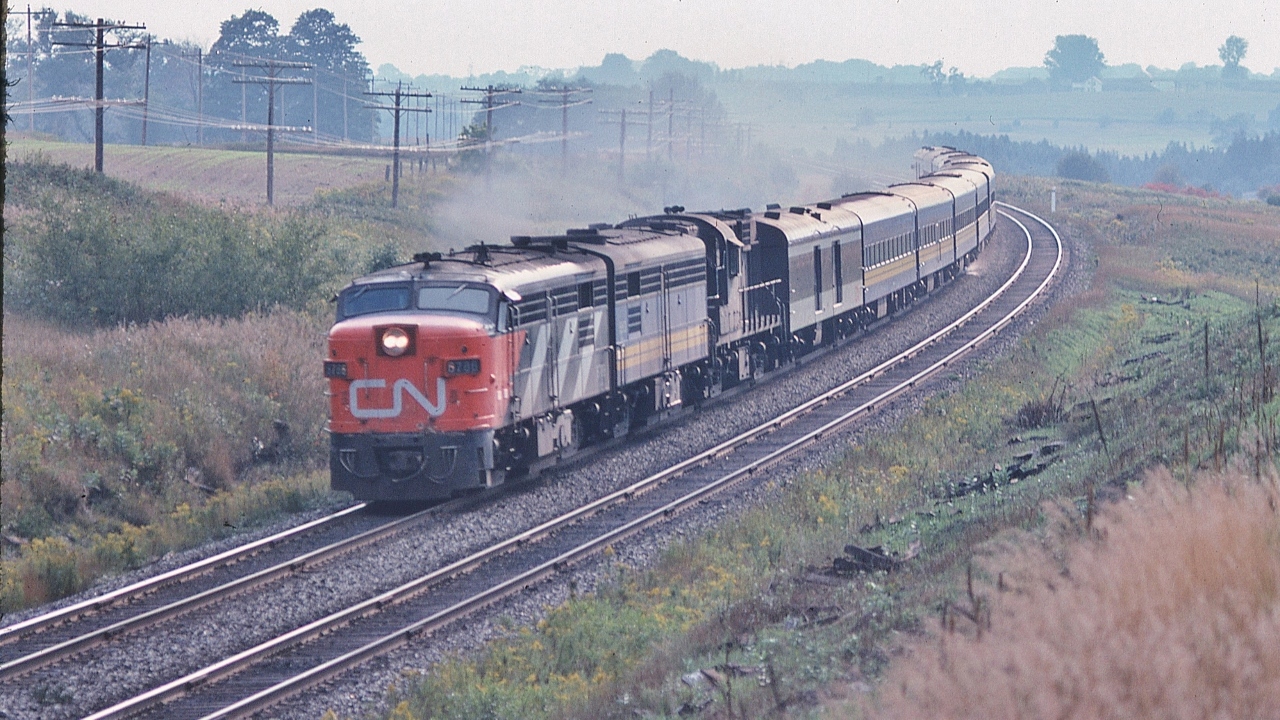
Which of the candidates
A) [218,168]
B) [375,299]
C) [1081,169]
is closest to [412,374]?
[375,299]

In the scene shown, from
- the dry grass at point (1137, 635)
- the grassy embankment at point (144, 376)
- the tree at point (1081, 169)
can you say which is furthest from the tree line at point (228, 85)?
the dry grass at point (1137, 635)

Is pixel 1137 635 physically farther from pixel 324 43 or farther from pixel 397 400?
pixel 324 43

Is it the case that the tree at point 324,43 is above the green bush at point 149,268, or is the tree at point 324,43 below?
above

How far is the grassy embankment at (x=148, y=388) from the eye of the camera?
61.0 feet

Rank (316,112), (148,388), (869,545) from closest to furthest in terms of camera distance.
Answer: (869,545) < (148,388) < (316,112)

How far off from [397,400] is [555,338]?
3.11 meters

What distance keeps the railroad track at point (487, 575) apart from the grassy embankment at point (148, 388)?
393 cm

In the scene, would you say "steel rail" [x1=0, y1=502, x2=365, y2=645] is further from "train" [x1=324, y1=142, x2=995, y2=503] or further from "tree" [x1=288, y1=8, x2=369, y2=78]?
"tree" [x1=288, y1=8, x2=369, y2=78]

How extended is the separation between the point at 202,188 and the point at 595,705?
73297 millimetres

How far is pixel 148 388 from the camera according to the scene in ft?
77.3

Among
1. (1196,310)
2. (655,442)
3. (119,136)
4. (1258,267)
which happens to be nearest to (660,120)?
(119,136)

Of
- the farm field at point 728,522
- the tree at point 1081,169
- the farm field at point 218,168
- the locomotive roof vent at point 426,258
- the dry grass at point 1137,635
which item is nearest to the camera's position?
the dry grass at point 1137,635

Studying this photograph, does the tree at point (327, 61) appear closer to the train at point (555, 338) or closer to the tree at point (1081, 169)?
the tree at point (1081, 169)

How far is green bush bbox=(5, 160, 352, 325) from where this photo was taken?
29.2 metres
